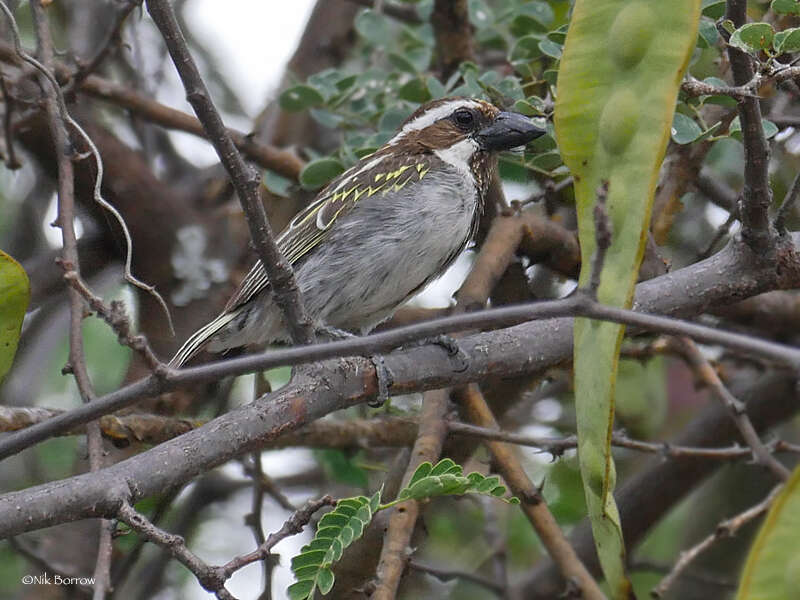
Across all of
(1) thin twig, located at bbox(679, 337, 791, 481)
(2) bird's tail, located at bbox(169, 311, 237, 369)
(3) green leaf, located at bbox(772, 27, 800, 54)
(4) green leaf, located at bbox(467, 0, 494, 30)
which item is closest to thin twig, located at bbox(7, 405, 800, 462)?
(1) thin twig, located at bbox(679, 337, 791, 481)

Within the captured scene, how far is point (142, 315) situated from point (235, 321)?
857mm

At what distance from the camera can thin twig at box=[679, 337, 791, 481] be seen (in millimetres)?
3090

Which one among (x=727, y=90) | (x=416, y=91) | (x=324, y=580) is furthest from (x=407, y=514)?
(x=416, y=91)

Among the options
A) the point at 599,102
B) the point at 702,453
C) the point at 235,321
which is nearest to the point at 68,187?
the point at 235,321

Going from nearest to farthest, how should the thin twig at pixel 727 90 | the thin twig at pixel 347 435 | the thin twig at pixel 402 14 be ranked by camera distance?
the thin twig at pixel 727 90 < the thin twig at pixel 347 435 < the thin twig at pixel 402 14

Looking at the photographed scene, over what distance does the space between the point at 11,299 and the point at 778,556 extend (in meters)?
1.62

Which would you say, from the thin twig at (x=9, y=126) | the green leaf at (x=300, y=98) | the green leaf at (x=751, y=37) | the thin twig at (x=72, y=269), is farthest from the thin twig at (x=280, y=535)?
the thin twig at (x=9, y=126)

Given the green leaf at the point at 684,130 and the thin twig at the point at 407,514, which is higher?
the green leaf at the point at 684,130

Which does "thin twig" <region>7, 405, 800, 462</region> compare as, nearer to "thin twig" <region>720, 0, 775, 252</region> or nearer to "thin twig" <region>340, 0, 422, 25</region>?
"thin twig" <region>720, 0, 775, 252</region>

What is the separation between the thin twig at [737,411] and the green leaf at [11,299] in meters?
1.65

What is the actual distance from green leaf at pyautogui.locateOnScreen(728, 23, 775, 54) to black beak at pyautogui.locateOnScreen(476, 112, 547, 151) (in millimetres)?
1269

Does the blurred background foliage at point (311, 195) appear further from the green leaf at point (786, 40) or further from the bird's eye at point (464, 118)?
the green leaf at point (786, 40)

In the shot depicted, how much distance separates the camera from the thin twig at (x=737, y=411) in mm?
3090

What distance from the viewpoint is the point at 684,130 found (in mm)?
2854
